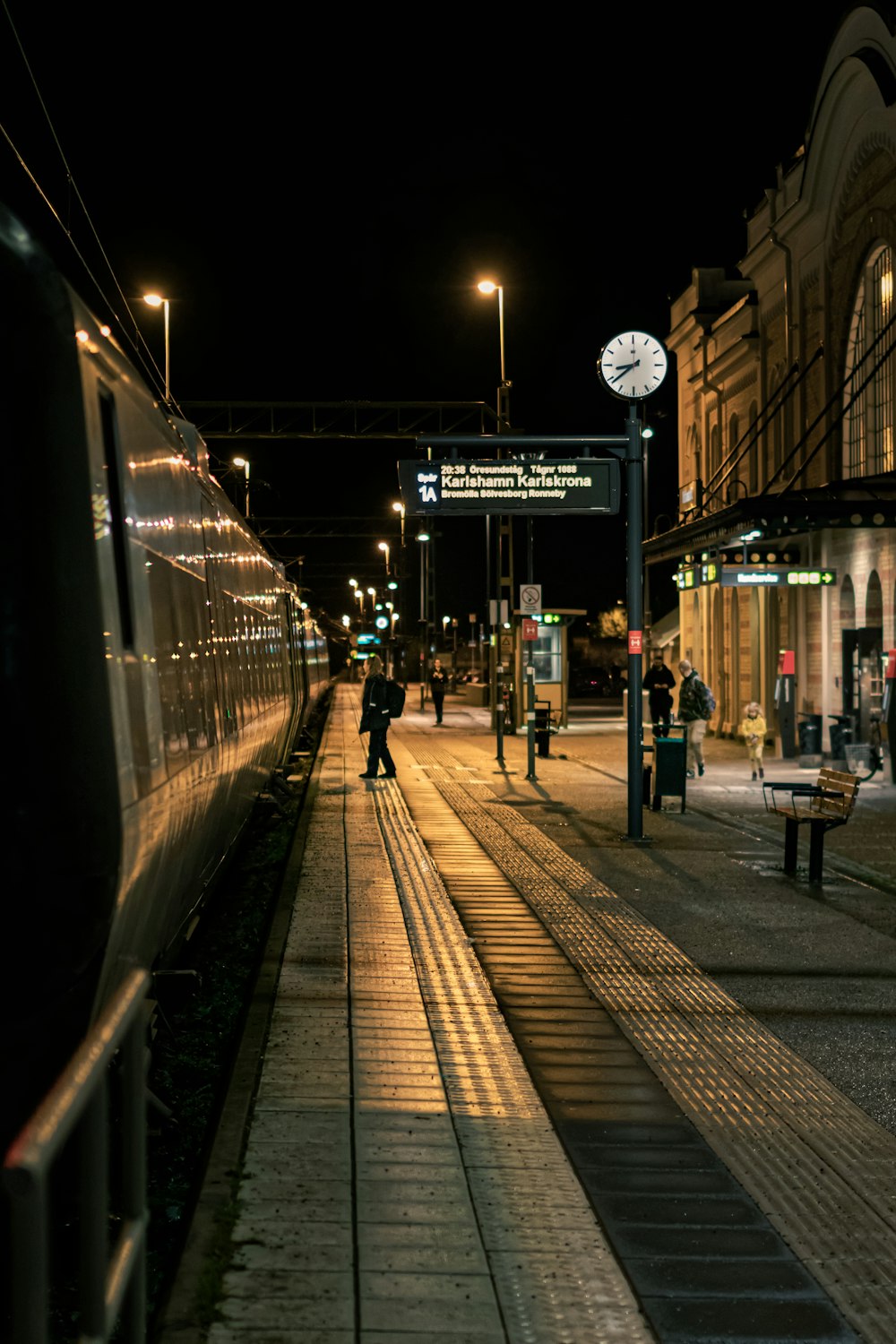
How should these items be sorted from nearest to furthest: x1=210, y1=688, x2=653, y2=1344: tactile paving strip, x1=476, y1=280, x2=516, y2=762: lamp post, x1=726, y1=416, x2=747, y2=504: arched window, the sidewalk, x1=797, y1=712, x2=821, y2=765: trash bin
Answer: x1=210, y1=688, x2=653, y2=1344: tactile paving strip, the sidewalk, x1=797, y1=712, x2=821, y2=765: trash bin, x1=476, y1=280, x2=516, y2=762: lamp post, x1=726, y1=416, x2=747, y2=504: arched window

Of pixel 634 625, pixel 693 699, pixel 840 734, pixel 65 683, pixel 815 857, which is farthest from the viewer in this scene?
pixel 840 734

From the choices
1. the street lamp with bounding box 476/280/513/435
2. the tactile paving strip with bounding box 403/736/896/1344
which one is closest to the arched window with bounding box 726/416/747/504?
the street lamp with bounding box 476/280/513/435

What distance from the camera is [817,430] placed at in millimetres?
27922

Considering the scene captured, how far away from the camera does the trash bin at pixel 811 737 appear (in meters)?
25.1

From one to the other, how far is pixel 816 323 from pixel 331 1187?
84.6 feet

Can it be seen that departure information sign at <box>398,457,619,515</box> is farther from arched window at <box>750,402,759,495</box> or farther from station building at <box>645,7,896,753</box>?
arched window at <box>750,402,759,495</box>

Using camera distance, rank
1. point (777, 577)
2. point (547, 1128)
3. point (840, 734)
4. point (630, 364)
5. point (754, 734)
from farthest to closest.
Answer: point (777, 577) → point (840, 734) → point (754, 734) → point (630, 364) → point (547, 1128)

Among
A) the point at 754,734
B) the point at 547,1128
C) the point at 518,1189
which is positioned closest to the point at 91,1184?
the point at 518,1189

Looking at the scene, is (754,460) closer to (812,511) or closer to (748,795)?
(812,511)

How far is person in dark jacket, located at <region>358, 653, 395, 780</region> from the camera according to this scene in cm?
2130

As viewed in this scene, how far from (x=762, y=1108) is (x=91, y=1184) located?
4074 mm

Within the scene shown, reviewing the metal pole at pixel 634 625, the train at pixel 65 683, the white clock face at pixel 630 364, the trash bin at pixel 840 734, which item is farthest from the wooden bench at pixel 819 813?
the trash bin at pixel 840 734

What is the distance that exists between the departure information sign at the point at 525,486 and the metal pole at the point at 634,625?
0.19 m

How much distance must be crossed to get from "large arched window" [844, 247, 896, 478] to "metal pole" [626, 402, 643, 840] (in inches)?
416
